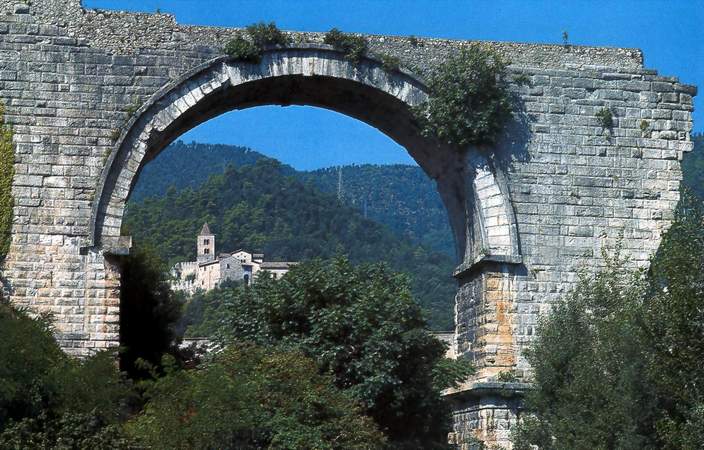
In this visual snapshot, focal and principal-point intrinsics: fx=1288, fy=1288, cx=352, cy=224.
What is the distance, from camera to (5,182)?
1875 centimetres

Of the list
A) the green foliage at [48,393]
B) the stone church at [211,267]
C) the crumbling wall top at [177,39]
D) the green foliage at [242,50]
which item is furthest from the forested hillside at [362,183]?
the green foliage at [48,393]

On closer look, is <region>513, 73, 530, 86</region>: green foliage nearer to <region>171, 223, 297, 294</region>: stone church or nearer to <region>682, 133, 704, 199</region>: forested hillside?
<region>682, 133, 704, 199</region>: forested hillside

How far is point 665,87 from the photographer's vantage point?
67.2 ft

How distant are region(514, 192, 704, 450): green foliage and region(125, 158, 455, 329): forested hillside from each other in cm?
6460

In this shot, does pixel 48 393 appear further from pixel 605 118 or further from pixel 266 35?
pixel 605 118

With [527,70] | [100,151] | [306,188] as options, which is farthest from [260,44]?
[306,188]

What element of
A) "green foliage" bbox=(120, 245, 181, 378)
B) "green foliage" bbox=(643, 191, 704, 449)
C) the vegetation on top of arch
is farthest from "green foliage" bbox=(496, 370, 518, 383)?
"green foliage" bbox=(120, 245, 181, 378)

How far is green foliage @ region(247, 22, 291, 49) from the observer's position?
1966 centimetres

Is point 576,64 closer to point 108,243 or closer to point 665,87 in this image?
point 665,87

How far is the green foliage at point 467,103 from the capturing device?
19766 mm

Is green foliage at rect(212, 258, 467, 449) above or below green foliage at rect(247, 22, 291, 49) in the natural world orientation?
below

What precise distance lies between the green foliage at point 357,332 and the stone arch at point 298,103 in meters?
1.67

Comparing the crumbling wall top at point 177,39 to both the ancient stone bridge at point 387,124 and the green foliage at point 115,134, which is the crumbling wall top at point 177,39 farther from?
the green foliage at point 115,134

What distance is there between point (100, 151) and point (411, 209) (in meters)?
122
